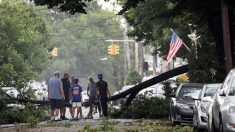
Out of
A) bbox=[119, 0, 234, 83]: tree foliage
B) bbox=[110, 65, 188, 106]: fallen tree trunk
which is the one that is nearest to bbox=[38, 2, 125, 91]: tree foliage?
bbox=[110, 65, 188, 106]: fallen tree trunk

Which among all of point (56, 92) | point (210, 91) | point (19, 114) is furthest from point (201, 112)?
point (19, 114)

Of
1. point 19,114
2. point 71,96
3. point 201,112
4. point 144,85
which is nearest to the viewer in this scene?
point 201,112

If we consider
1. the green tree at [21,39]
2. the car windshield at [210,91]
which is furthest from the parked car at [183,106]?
the green tree at [21,39]

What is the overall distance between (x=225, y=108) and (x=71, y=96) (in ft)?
49.2

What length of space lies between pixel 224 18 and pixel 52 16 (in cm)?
11224

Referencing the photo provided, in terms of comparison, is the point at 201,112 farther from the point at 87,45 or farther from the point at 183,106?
the point at 87,45

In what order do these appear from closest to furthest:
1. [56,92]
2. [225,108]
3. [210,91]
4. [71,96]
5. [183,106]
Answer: [225,108], [210,91], [183,106], [56,92], [71,96]

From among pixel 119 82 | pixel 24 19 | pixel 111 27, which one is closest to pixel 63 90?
pixel 24 19

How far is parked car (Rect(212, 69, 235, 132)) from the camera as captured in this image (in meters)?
12.6

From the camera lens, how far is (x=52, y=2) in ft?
76.3

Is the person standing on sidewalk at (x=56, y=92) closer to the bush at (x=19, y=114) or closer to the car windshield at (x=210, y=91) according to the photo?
the bush at (x=19, y=114)

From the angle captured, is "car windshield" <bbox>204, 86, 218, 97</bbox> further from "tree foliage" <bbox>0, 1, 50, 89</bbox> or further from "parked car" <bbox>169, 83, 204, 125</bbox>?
"tree foliage" <bbox>0, 1, 50, 89</bbox>

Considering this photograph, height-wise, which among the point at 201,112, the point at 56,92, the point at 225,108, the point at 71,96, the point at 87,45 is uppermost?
the point at 87,45

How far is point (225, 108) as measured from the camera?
12.9m
